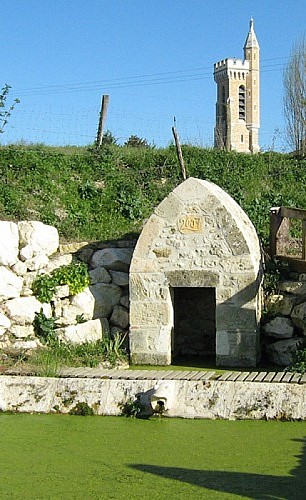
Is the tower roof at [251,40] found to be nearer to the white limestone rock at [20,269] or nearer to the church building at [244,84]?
the church building at [244,84]

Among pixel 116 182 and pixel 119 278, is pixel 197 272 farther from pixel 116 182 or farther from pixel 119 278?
pixel 116 182

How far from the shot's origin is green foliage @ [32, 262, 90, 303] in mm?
11359

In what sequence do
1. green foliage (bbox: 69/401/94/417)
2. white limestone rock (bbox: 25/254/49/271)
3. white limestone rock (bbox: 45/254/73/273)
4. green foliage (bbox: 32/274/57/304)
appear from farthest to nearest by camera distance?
white limestone rock (bbox: 45/254/73/273)
white limestone rock (bbox: 25/254/49/271)
green foliage (bbox: 32/274/57/304)
green foliage (bbox: 69/401/94/417)

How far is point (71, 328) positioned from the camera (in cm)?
1117

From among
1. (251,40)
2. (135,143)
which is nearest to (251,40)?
(251,40)

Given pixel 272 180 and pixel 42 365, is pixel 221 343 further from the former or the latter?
pixel 272 180

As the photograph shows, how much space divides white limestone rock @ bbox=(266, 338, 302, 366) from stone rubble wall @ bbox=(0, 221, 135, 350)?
2301 mm

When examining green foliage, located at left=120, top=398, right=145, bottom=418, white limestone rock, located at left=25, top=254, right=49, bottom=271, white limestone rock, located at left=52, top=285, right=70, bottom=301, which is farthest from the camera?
white limestone rock, located at left=25, top=254, right=49, bottom=271

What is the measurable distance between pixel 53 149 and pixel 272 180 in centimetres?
481

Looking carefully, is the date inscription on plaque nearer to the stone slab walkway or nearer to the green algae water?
the stone slab walkway

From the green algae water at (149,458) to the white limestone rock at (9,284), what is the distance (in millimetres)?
3624

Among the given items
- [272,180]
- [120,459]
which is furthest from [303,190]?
[120,459]

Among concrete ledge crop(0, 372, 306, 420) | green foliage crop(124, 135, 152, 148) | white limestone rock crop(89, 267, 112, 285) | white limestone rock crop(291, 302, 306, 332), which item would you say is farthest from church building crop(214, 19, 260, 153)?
concrete ledge crop(0, 372, 306, 420)

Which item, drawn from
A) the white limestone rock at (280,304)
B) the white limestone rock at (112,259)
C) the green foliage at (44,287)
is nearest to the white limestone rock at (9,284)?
the green foliage at (44,287)
